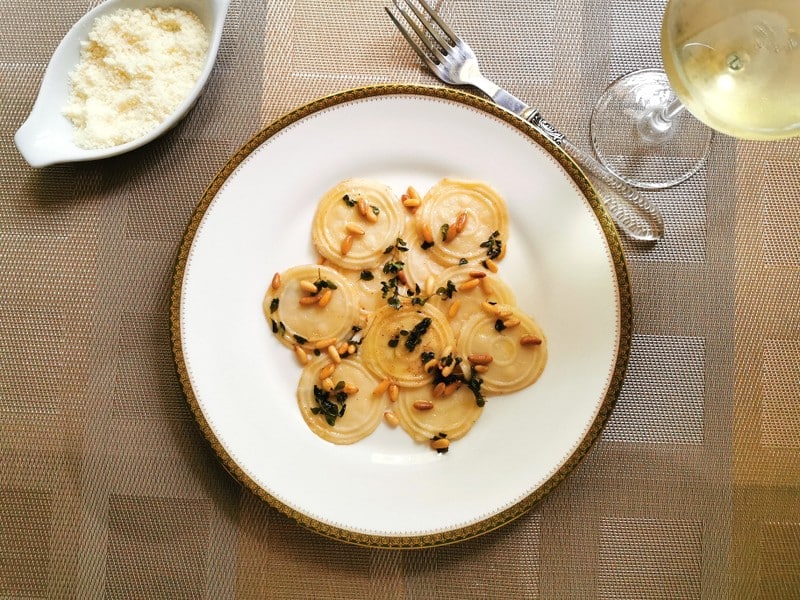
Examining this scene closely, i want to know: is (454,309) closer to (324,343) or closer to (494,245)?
(494,245)

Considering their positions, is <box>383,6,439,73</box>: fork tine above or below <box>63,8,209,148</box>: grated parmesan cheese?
above

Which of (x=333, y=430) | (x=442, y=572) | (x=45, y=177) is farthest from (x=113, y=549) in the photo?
(x=45, y=177)

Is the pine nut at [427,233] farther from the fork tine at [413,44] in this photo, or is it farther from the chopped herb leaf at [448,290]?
the fork tine at [413,44]

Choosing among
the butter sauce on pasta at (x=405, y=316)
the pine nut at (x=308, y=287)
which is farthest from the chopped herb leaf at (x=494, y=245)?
the pine nut at (x=308, y=287)

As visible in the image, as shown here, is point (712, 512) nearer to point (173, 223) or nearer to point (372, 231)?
point (372, 231)

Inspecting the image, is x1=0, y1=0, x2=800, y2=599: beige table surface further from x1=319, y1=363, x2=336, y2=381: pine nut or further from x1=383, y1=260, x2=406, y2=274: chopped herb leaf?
x1=383, y1=260, x2=406, y2=274: chopped herb leaf

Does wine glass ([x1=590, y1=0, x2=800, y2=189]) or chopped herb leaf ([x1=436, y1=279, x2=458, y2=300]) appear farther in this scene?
chopped herb leaf ([x1=436, y1=279, x2=458, y2=300])

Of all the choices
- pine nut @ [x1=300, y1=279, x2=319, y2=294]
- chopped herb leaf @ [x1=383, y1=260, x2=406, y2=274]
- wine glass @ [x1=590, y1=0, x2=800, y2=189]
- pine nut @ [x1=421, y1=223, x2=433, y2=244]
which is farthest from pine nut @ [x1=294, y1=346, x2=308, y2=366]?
wine glass @ [x1=590, y1=0, x2=800, y2=189]
